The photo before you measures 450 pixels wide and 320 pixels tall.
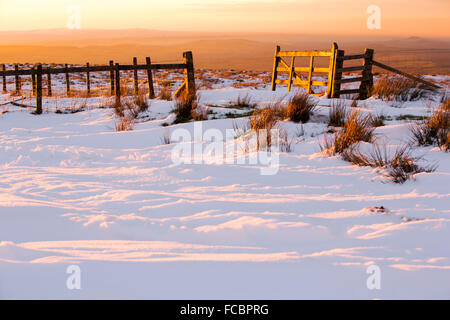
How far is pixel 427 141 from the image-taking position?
6395 mm

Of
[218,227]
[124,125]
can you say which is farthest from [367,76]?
[218,227]

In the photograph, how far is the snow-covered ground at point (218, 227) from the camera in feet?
8.45

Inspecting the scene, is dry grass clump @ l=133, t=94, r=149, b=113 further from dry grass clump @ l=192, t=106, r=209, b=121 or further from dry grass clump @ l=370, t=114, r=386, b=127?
dry grass clump @ l=370, t=114, r=386, b=127

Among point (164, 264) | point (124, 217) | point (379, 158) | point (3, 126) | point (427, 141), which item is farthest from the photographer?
point (3, 126)

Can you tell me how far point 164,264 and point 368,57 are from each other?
470 inches

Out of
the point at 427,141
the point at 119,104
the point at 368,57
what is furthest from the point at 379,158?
the point at 368,57

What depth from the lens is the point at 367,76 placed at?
42.4 feet

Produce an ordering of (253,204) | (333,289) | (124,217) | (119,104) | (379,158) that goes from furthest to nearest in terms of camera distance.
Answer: (119,104), (379,158), (253,204), (124,217), (333,289)

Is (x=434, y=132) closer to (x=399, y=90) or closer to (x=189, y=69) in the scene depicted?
(x=399, y=90)

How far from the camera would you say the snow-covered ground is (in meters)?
2.57

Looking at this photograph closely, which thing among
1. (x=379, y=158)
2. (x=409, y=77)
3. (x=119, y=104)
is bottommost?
(x=379, y=158)

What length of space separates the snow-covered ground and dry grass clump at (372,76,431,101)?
555cm
